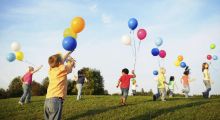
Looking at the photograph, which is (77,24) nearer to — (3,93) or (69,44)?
(69,44)

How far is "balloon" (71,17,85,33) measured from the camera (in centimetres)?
1077

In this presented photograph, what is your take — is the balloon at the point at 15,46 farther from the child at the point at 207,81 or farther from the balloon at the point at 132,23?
the child at the point at 207,81

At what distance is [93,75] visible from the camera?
56.2 meters

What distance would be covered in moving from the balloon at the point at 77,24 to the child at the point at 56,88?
Answer: 358 centimetres

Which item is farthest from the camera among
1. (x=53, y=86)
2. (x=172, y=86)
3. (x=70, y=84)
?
(x=70, y=84)

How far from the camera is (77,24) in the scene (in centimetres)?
1077

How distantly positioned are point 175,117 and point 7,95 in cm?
4034

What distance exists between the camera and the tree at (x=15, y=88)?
156ft

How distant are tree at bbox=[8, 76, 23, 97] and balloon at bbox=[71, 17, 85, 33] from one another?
39307 millimetres

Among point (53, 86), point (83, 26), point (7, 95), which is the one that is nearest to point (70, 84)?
point (7, 95)

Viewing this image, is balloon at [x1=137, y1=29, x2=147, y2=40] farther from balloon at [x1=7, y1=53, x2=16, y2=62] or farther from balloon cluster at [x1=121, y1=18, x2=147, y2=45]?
balloon at [x1=7, y1=53, x2=16, y2=62]

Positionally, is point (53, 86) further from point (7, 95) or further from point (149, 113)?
point (7, 95)

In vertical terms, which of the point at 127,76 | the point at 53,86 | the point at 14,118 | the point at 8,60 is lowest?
the point at 14,118

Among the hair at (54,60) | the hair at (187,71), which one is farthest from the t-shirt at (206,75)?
the hair at (54,60)
